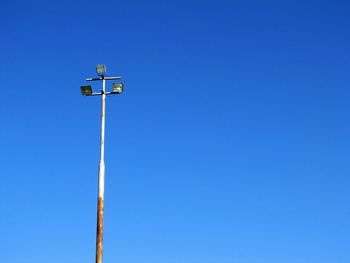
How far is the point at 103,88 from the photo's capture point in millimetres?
25062

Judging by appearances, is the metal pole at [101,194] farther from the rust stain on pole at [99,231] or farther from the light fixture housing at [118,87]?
the light fixture housing at [118,87]

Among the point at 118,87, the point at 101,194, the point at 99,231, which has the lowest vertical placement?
the point at 99,231

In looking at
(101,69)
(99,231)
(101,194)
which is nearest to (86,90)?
(101,69)

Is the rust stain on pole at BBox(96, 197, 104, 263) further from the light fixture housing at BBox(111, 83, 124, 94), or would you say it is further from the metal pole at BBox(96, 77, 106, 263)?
the light fixture housing at BBox(111, 83, 124, 94)

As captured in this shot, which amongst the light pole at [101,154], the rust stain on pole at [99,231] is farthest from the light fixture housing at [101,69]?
the rust stain on pole at [99,231]

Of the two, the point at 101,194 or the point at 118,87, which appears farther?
the point at 118,87

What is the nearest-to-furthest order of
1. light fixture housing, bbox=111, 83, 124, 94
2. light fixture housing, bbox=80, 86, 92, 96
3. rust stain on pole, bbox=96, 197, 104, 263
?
1. rust stain on pole, bbox=96, 197, 104, 263
2. light fixture housing, bbox=111, 83, 124, 94
3. light fixture housing, bbox=80, 86, 92, 96

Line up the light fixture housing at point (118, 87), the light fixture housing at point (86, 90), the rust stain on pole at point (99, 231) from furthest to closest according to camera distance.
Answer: the light fixture housing at point (86, 90) < the light fixture housing at point (118, 87) < the rust stain on pole at point (99, 231)

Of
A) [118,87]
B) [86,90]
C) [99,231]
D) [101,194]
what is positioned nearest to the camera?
[99,231]

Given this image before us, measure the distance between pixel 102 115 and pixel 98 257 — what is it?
5.82m

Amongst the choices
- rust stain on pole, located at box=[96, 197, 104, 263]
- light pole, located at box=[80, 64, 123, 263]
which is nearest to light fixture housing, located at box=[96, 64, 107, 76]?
light pole, located at box=[80, 64, 123, 263]

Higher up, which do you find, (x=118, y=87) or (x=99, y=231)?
(x=118, y=87)

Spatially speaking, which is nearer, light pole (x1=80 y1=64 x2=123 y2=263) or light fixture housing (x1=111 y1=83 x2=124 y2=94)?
light pole (x1=80 y1=64 x2=123 y2=263)

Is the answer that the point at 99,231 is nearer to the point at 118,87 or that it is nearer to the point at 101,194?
the point at 101,194
